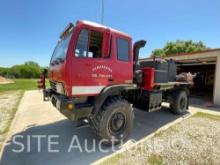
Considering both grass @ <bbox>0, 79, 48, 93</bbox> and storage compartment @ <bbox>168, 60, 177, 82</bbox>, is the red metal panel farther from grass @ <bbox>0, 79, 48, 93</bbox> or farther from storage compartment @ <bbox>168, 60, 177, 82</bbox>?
grass @ <bbox>0, 79, 48, 93</bbox>

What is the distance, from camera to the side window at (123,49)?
3479 millimetres

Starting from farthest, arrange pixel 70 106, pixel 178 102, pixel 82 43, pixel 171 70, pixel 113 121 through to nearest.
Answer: pixel 171 70 → pixel 178 102 → pixel 113 121 → pixel 82 43 → pixel 70 106

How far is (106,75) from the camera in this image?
10.6ft

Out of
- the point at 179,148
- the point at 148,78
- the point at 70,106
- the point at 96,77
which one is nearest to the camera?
the point at 70,106

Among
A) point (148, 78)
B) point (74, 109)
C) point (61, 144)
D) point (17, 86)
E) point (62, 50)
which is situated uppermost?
point (62, 50)

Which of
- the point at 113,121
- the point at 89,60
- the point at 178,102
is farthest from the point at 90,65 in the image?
the point at 178,102

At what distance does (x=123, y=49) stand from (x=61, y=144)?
2682 mm

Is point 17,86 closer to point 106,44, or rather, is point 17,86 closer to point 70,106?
point 70,106

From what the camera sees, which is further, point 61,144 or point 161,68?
point 161,68

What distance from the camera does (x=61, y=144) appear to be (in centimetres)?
351

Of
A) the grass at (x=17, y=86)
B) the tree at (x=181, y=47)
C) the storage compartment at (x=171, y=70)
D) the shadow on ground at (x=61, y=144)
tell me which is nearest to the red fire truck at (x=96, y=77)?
the shadow on ground at (x=61, y=144)

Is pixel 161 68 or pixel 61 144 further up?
pixel 161 68

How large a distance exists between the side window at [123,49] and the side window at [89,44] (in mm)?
530

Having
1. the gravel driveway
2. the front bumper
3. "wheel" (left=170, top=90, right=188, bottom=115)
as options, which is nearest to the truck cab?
the front bumper
